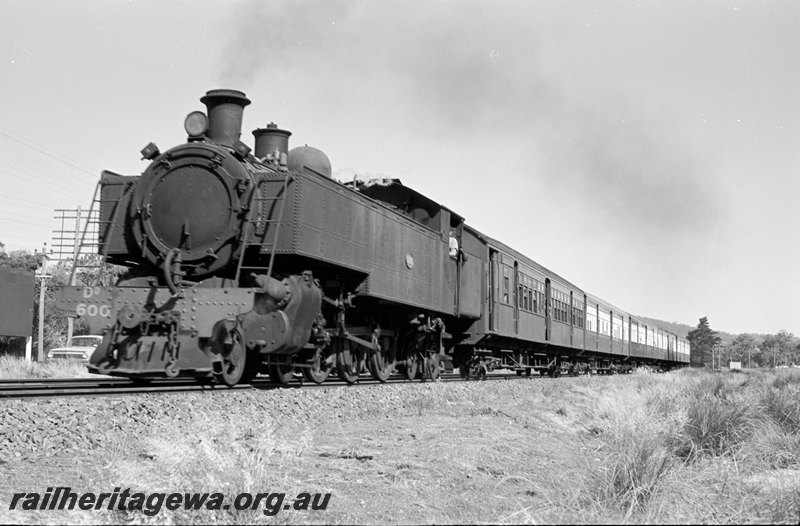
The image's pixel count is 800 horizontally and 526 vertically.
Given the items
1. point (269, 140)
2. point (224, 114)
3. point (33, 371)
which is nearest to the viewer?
point (224, 114)

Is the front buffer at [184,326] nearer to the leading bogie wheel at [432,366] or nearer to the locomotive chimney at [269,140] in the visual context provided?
the locomotive chimney at [269,140]

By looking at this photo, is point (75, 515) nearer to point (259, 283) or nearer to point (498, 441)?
point (498, 441)

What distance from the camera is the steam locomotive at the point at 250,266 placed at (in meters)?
8.96

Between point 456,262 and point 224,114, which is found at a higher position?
point 224,114

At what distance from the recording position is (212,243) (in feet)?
31.9

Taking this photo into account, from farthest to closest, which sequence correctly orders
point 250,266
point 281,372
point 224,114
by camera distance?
point 281,372
point 224,114
point 250,266

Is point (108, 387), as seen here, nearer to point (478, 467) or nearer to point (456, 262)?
point (478, 467)

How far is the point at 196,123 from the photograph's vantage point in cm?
1020

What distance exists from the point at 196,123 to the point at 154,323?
111 inches

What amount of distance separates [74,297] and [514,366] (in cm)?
1483

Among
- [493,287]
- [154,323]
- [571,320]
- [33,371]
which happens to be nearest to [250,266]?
[154,323]

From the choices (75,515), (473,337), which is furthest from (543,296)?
(75,515)

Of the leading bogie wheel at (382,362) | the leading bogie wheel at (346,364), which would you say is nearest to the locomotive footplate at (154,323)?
the leading bogie wheel at (346,364)

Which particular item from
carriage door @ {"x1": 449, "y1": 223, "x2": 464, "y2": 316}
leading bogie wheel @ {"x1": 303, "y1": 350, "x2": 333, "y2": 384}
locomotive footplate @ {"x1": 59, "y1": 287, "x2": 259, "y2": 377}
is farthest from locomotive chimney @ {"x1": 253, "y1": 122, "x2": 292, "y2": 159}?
carriage door @ {"x1": 449, "y1": 223, "x2": 464, "y2": 316}
